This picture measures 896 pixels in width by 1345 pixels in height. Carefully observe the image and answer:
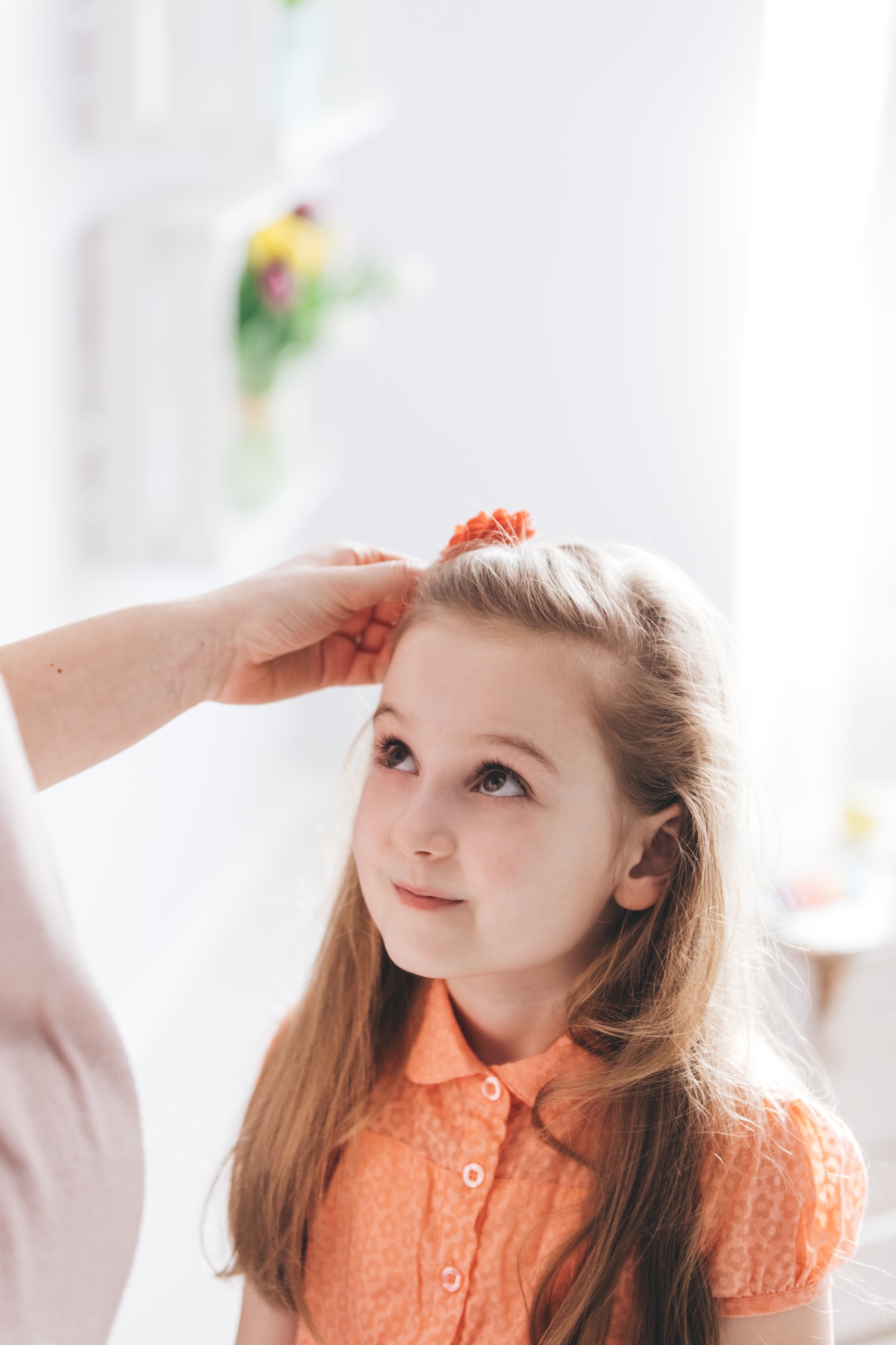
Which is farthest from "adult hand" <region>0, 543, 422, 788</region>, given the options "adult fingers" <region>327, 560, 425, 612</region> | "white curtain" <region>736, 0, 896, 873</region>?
"white curtain" <region>736, 0, 896, 873</region>

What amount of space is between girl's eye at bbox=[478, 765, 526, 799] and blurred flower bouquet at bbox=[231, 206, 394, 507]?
0.97 metres

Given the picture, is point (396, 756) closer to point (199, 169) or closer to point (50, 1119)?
point (50, 1119)

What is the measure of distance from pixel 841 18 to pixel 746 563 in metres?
0.75

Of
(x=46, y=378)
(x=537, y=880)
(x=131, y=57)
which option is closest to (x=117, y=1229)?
(x=537, y=880)

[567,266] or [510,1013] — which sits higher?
[567,266]

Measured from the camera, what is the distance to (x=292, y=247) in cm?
160

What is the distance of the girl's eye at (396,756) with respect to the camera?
73 centimetres

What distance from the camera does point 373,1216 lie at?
75 centimetres

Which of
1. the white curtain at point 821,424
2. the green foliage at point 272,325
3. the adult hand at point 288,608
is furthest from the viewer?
the white curtain at point 821,424

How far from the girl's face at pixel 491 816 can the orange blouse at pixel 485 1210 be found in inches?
4.0

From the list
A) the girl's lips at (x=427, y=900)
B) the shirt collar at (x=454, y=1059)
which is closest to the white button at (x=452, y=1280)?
the shirt collar at (x=454, y=1059)

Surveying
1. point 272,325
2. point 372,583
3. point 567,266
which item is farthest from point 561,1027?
point 567,266

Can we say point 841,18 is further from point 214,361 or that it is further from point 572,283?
point 214,361

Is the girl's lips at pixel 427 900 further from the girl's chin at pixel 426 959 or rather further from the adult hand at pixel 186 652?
the adult hand at pixel 186 652
